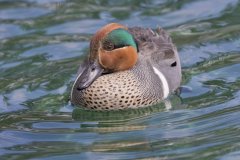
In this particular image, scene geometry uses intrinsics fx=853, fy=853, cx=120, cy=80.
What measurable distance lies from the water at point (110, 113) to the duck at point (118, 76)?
0.39 feet

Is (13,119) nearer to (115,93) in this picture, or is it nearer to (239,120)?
(115,93)

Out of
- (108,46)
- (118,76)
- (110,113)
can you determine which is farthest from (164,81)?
(108,46)

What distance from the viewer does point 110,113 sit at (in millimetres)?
8094

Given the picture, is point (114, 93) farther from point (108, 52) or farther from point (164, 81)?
point (164, 81)

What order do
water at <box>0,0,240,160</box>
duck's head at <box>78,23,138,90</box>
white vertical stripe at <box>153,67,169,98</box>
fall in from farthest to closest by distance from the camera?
white vertical stripe at <box>153,67,169,98</box>, duck's head at <box>78,23,138,90</box>, water at <box>0,0,240,160</box>

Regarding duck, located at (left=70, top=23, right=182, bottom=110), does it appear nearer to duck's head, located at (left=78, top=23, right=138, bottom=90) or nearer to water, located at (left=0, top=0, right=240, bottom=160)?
duck's head, located at (left=78, top=23, right=138, bottom=90)

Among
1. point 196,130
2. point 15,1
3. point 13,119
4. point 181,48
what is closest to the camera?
point 196,130

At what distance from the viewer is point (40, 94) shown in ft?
28.5

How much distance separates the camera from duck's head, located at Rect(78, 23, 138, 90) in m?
7.90

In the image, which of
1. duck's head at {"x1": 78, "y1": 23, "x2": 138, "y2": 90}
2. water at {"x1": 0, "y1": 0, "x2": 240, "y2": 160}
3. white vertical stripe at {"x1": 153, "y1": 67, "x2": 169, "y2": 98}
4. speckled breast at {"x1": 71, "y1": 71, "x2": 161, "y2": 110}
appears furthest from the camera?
white vertical stripe at {"x1": 153, "y1": 67, "x2": 169, "y2": 98}

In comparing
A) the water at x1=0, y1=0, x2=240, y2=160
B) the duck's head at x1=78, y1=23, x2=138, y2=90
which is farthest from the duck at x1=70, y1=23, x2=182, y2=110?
the water at x1=0, y1=0, x2=240, y2=160

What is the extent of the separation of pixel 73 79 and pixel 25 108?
978 mm

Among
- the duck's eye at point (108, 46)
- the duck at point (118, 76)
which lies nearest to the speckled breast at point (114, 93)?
the duck at point (118, 76)

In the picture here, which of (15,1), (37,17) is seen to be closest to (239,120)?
(37,17)
